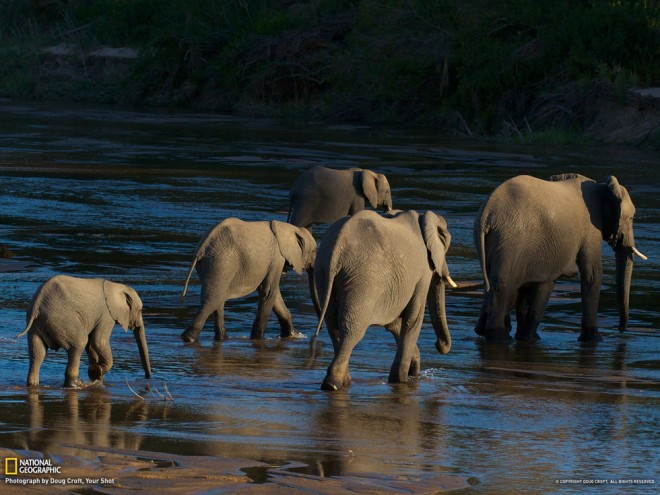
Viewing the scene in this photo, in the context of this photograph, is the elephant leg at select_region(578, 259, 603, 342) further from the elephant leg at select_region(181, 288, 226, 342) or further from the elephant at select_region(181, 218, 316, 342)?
the elephant leg at select_region(181, 288, 226, 342)

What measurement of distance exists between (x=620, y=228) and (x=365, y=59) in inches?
1151

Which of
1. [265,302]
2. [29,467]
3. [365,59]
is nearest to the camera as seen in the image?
[29,467]

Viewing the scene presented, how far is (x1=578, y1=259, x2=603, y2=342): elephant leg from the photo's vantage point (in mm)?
11523

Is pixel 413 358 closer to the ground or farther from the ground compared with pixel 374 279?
closer to the ground

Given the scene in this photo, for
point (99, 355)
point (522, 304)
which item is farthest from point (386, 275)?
point (522, 304)

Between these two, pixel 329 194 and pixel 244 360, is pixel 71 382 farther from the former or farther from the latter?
pixel 329 194

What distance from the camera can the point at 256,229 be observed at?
36.7 feet

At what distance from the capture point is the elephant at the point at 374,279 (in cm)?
873

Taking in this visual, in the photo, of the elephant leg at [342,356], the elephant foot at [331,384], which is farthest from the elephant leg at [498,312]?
the elephant foot at [331,384]

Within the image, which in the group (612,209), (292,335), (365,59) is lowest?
(292,335)

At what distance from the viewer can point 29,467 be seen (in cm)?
620

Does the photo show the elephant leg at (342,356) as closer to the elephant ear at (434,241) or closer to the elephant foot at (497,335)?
the elephant ear at (434,241)

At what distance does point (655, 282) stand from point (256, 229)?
5.11 metres

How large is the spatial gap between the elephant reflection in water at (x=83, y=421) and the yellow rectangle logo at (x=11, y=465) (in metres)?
0.32
